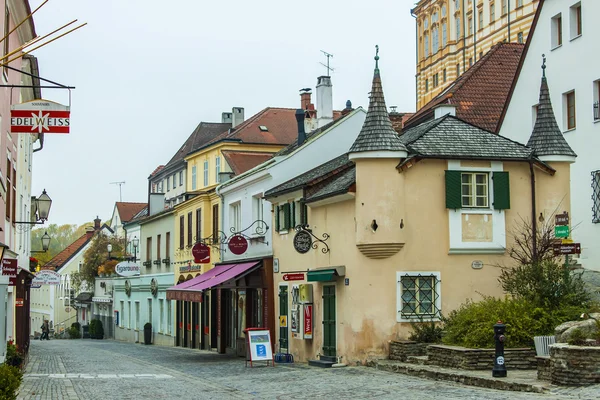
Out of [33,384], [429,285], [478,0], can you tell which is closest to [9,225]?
[33,384]

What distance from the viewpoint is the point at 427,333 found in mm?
24078

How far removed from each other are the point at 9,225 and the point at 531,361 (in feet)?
46.1

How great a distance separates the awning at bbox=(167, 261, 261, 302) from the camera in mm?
32000

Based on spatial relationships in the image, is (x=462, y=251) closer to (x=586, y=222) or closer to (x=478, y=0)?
(x=586, y=222)

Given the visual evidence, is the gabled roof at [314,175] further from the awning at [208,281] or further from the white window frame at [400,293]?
the white window frame at [400,293]

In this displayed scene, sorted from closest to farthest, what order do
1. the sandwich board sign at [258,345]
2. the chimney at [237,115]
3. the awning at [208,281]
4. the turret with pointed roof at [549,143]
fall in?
the turret with pointed roof at [549,143] → the sandwich board sign at [258,345] → the awning at [208,281] → the chimney at [237,115]

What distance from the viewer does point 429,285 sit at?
992 inches

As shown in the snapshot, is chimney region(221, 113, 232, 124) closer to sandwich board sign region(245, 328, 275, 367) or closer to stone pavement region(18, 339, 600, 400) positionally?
stone pavement region(18, 339, 600, 400)

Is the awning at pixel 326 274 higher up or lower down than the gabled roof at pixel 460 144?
lower down

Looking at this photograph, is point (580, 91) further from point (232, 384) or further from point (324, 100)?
point (232, 384)

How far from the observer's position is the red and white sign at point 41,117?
64.7 feet

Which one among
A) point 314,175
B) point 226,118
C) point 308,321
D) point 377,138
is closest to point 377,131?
point 377,138

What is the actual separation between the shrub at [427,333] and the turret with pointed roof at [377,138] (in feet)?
14.4

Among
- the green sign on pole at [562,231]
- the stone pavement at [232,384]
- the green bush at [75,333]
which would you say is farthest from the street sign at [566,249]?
the green bush at [75,333]
